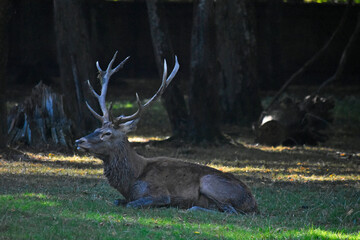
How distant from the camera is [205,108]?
14.7 meters

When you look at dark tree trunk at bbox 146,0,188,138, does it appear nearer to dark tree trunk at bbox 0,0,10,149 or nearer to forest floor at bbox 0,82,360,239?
forest floor at bbox 0,82,360,239

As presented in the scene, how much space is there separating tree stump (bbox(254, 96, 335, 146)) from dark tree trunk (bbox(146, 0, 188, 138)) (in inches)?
83.3

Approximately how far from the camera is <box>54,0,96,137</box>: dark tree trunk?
563 inches

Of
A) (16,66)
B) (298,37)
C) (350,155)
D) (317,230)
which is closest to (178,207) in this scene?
(317,230)

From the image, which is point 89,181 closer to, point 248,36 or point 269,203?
point 269,203

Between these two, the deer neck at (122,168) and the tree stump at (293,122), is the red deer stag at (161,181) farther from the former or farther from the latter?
the tree stump at (293,122)

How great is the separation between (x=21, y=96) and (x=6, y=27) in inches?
375

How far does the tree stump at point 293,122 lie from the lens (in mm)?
15977

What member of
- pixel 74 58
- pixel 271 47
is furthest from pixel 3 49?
pixel 271 47

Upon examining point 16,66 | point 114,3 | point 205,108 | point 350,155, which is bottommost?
point 350,155

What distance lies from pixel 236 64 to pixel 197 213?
10978 mm

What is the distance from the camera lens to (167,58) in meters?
15.1

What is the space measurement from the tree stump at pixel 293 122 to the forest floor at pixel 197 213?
0.41 m

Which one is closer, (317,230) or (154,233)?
(154,233)
